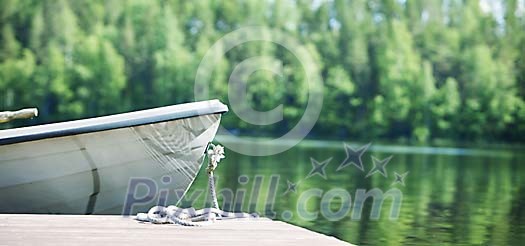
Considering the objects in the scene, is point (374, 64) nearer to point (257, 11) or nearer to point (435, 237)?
point (257, 11)

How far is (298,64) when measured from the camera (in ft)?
86.4

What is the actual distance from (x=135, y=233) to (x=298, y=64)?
23.1 m

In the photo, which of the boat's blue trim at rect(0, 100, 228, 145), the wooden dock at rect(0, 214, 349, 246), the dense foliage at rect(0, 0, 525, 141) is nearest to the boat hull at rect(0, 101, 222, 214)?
the boat's blue trim at rect(0, 100, 228, 145)

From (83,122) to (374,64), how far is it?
22490 mm

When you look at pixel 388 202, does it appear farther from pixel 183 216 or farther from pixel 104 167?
pixel 183 216

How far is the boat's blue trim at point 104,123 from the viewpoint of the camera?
13.2 feet

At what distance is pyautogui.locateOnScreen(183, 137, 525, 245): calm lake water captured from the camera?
495 cm

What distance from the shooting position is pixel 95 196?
4.40 m

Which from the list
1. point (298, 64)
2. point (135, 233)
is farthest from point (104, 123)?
point (298, 64)

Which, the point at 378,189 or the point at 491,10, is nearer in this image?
the point at 378,189

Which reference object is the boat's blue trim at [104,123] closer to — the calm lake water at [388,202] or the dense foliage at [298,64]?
the calm lake water at [388,202]

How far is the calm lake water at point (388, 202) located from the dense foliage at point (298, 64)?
13947mm

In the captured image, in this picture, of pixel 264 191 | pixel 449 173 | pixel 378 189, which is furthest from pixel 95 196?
pixel 449 173

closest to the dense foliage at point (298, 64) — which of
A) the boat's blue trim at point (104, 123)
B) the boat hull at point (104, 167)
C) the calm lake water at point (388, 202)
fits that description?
the calm lake water at point (388, 202)
